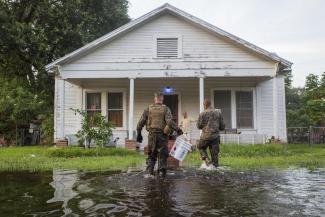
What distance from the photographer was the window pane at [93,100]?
23344 millimetres

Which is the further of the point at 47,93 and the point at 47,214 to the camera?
the point at 47,93

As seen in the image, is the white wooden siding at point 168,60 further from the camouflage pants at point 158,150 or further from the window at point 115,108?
the camouflage pants at point 158,150

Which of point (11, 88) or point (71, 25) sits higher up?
point (71, 25)

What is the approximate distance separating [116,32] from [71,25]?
870 cm

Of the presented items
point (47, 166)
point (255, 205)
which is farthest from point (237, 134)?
point (255, 205)

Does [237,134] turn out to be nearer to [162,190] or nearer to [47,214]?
[162,190]

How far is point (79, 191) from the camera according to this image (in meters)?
8.99

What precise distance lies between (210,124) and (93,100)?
11.6 metres

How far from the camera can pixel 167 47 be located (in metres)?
21.5

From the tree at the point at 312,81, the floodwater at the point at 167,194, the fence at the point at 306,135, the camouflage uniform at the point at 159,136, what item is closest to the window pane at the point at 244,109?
the fence at the point at 306,135

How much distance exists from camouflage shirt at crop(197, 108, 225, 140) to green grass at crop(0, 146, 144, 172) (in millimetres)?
2581

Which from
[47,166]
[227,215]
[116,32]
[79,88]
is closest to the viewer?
[227,215]

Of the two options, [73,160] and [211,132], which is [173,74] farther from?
[211,132]

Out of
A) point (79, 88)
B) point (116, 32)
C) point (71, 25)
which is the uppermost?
point (71, 25)
